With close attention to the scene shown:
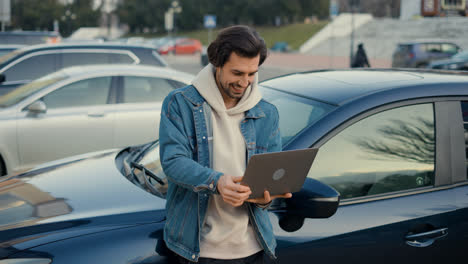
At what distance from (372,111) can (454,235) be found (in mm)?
721

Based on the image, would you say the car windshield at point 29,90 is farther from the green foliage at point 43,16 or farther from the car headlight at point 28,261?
the green foliage at point 43,16

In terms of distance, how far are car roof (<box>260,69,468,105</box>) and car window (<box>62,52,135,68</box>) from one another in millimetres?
5860

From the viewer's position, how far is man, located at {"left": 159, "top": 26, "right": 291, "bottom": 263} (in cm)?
189

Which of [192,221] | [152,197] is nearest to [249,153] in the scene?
[192,221]

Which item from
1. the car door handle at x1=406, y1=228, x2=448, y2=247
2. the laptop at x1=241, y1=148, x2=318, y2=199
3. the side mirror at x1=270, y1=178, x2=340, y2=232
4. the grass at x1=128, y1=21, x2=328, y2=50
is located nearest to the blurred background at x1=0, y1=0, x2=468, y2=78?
the grass at x1=128, y1=21, x2=328, y2=50

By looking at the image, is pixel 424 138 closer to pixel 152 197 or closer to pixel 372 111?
pixel 372 111

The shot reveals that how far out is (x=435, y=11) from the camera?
4853 cm

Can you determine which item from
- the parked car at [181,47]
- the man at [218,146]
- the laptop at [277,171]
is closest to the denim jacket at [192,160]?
the man at [218,146]

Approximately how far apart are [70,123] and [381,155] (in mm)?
4083

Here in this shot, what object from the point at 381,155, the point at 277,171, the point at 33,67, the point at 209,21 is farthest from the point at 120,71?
the point at 209,21

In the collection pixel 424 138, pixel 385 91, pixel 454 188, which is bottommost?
pixel 454 188

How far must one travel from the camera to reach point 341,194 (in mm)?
2527

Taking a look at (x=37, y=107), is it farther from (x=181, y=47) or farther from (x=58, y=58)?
(x=181, y=47)

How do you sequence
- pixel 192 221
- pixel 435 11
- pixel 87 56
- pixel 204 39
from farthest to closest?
pixel 204 39 → pixel 435 11 → pixel 87 56 → pixel 192 221
